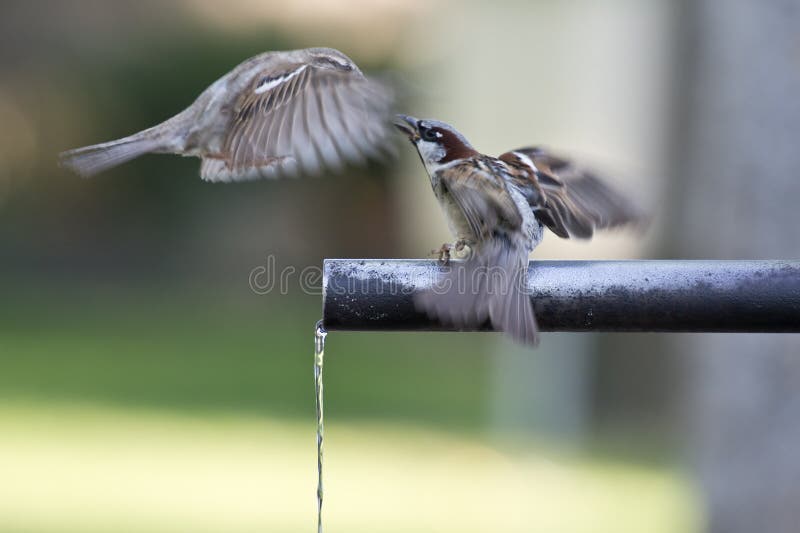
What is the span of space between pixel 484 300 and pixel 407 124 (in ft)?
2.87

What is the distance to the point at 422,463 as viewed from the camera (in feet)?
23.4

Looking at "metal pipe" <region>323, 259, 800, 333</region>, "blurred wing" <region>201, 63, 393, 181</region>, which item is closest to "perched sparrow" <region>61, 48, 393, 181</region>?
"blurred wing" <region>201, 63, 393, 181</region>

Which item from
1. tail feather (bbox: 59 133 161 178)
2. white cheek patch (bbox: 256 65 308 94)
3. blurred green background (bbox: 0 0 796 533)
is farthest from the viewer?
blurred green background (bbox: 0 0 796 533)

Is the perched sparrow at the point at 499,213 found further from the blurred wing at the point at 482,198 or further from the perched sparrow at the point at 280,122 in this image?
the perched sparrow at the point at 280,122

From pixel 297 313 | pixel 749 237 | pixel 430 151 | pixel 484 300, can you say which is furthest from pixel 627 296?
pixel 297 313

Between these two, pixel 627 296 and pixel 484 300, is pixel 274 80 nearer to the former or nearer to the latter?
pixel 484 300

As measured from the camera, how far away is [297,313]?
44.2ft

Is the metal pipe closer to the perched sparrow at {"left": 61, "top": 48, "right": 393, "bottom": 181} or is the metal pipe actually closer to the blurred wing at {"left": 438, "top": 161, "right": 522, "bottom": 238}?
the blurred wing at {"left": 438, "top": 161, "right": 522, "bottom": 238}

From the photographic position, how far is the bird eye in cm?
281

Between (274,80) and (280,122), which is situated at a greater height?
(274,80)

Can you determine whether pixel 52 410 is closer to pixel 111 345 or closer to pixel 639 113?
pixel 111 345

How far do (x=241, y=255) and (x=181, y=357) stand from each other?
9.21ft

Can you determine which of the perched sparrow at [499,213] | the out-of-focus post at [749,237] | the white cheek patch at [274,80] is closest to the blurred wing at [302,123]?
the white cheek patch at [274,80]

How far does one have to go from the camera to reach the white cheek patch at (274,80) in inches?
118
